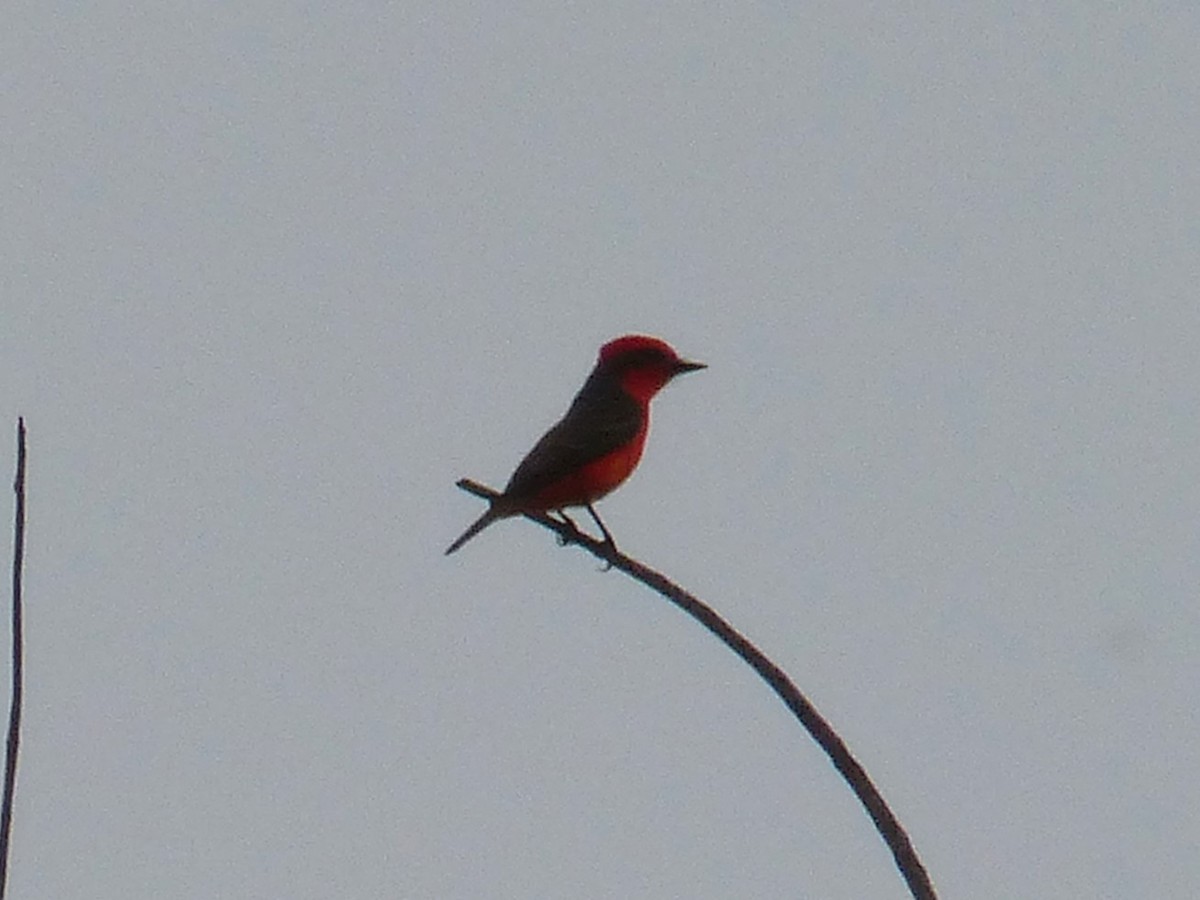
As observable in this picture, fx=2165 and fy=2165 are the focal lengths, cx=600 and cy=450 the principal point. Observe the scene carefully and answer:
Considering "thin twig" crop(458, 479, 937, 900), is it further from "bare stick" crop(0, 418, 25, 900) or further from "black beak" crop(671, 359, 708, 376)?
"black beak" crop(671, 359, 708, 376)

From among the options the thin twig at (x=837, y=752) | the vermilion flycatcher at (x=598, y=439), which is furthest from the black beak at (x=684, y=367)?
the thin twig at (x=837, y=752)

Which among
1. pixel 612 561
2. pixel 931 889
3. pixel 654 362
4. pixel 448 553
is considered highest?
pixel 654 362

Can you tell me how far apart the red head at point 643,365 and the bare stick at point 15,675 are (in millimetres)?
7030

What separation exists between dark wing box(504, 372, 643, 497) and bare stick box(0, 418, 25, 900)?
5870 mm

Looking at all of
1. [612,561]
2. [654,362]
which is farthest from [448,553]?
[612,561]

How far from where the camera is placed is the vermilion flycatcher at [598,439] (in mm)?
8680

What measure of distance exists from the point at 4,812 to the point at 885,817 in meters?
1.03

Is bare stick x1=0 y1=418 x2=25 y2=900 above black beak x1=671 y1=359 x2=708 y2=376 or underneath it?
underneath

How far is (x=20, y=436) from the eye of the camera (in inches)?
110

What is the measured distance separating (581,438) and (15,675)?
20.9ft

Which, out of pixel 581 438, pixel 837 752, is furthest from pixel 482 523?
pixel 837 752

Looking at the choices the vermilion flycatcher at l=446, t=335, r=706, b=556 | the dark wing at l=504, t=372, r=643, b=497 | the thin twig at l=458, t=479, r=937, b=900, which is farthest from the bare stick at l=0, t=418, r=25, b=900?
the dark wing at l=504, t=372, r=643, b=497

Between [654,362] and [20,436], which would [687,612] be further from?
[654,362]

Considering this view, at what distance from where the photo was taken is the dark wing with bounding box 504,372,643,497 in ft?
28.5
